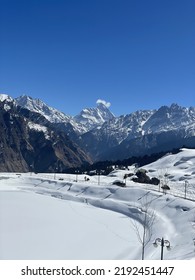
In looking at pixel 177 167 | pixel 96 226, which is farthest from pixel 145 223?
pixel 177 167

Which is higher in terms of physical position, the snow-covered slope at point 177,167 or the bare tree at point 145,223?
the snow-covered slope at point 177,167

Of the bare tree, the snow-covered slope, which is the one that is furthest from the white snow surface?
the snow-covered slope

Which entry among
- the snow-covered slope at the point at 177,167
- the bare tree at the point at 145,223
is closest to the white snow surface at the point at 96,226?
the bare tree at the point at 145,223

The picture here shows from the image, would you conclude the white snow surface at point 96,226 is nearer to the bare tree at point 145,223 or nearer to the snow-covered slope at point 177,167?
the bare tree at point 145,223

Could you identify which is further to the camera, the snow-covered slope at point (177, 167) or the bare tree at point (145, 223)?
the snow-covered slope at point (177, 167)

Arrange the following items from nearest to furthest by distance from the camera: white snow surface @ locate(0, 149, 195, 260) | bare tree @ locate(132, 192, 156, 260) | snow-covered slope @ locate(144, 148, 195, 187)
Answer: white snow surface @ locate(0, 149, 195, 260)
bare tree @ locate(132, 192, 156, 260)
snow-covered slope @ locate(144, 148, 195, 187)

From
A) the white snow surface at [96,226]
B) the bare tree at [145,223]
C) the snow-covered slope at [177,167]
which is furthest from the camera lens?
the snow-covered slope at [177,167]

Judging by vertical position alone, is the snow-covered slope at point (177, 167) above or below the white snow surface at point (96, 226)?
above

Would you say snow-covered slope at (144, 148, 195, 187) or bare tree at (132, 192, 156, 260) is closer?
bare tree at (132, 192, 156, 260)

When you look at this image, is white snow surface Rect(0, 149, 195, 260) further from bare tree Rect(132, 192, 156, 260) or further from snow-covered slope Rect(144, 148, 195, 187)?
snow-covered slope Rect(144, 148, 195, 187)

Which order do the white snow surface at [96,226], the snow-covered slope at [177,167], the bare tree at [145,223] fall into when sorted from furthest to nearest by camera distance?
1. the snow-covered slope at [177,167]
2. the bare tree at [145,223]
3. the white snow surface at [96,226]

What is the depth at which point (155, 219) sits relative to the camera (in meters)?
61.2

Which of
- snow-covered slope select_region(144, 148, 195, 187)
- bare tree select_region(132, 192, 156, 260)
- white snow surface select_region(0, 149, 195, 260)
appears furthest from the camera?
snow-covered slope select_region(144, 148, 195, 187)
